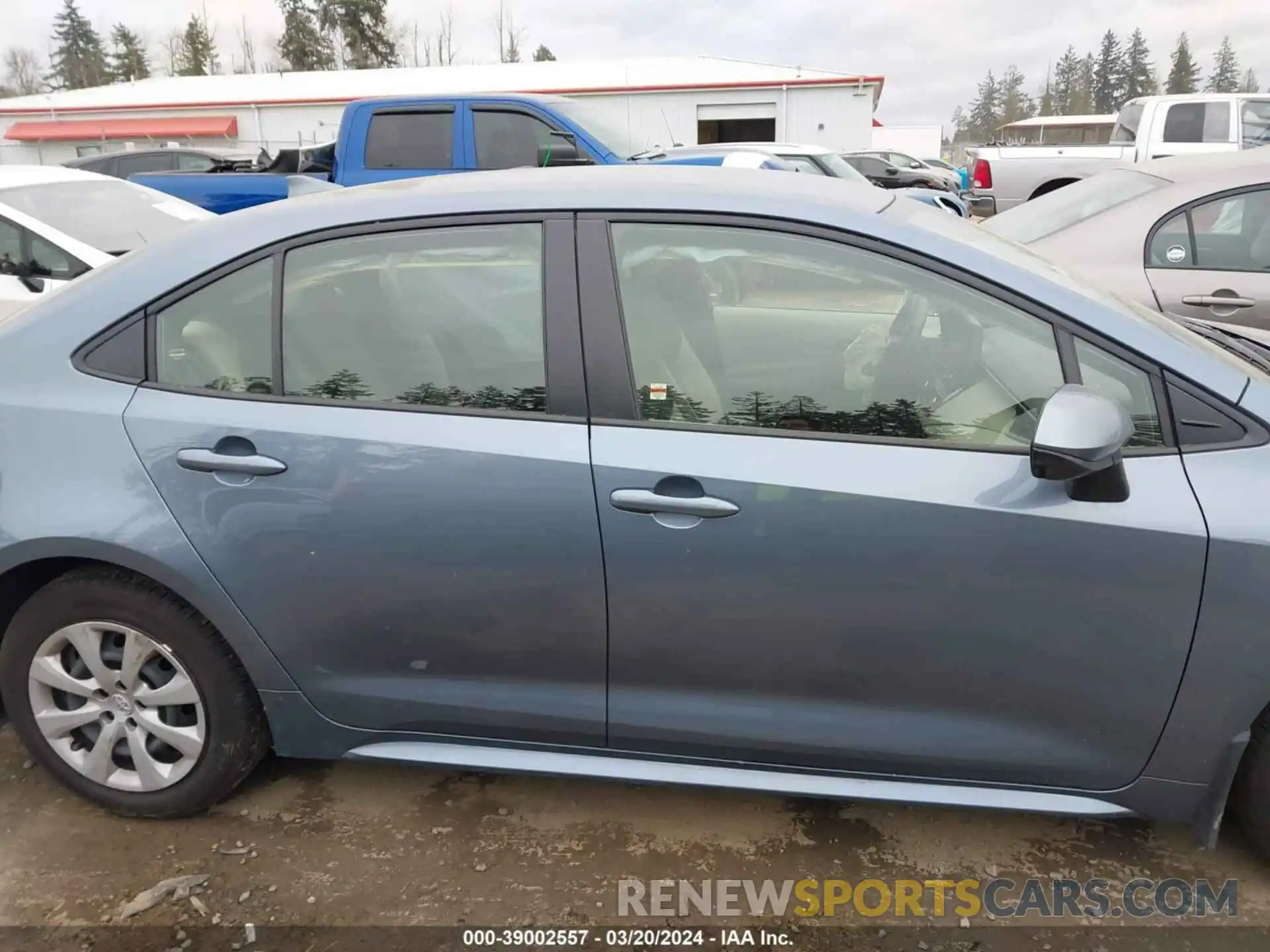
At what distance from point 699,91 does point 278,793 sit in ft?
85.1

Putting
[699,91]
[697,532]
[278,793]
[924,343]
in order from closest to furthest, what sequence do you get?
1. [697,532]
2. [924,343]
3. [278,793]
4. [699,91]

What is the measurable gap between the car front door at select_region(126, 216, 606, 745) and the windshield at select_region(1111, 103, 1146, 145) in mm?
12285

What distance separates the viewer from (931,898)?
2.24 metres

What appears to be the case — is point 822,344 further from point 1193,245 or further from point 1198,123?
point 1198,123

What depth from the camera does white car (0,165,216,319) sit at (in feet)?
19.2

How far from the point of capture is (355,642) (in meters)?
2.29

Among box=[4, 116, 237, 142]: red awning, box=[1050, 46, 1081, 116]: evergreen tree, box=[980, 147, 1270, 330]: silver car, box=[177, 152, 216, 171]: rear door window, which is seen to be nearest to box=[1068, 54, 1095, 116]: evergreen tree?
box=[1050, 46, 1081, 116]: evergreen tree

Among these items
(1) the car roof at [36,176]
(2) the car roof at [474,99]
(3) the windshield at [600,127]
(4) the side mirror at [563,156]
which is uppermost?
(2) the car roof at [474,99]

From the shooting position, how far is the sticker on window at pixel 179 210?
7.01 m

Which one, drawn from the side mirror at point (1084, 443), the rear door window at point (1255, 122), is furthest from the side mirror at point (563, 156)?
the rear door window at point (1255, 122)

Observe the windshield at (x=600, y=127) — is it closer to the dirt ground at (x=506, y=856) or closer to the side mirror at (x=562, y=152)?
the side mirror at (x=562, y=152)

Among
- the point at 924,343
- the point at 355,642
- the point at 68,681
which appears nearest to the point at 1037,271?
the point at 924,343

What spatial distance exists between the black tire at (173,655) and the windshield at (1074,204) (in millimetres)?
4110

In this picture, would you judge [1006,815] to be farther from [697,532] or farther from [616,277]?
[616,277]
